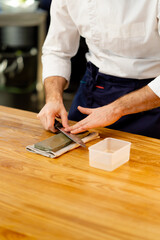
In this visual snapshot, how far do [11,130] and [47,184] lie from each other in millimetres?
486

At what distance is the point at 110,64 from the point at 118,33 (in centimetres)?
16

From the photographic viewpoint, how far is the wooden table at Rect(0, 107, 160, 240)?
2.97 ft

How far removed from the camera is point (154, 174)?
1179mm

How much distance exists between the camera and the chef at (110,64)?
1.48 meters

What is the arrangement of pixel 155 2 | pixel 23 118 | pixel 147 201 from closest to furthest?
pixel 147 201 < pixel 155 2 < pixel 23 118

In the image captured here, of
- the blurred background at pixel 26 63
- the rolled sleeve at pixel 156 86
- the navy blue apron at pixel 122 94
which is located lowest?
the blurred background at pixel 26 63

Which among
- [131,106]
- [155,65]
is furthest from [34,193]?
[155,65]

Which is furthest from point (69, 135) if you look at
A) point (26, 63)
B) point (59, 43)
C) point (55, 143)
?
point (26, 63)

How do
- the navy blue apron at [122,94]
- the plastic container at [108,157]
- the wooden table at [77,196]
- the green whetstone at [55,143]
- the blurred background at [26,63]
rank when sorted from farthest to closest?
the blurred background at [26,63]
the navy blue apron at [122,94]
the green whetstone at [55,143]
the plastic container at [108,157]
the wooden table at [77,196]

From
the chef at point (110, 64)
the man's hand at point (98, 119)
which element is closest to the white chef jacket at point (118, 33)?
the chef at point (110, 64)

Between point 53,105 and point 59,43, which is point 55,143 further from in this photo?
point 59,43

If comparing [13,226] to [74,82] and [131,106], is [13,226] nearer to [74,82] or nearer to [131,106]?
[131,106]

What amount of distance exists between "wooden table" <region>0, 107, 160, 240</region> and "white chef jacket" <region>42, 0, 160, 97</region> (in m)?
0.37

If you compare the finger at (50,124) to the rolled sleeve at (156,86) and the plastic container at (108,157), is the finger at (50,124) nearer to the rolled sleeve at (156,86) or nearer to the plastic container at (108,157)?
the plastic container at (108,157)
